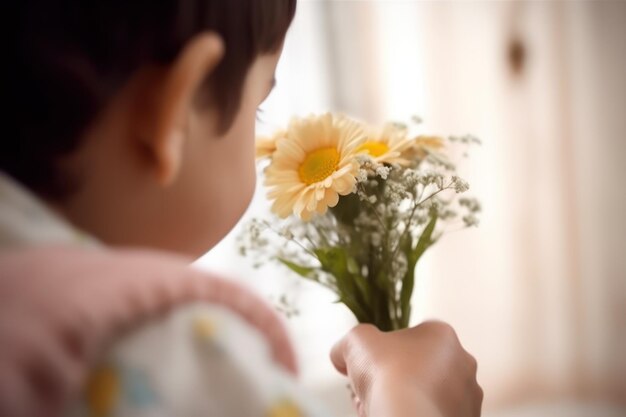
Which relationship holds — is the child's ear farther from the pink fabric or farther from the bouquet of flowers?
the bouquet of flowers

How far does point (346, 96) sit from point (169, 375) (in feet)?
4.11

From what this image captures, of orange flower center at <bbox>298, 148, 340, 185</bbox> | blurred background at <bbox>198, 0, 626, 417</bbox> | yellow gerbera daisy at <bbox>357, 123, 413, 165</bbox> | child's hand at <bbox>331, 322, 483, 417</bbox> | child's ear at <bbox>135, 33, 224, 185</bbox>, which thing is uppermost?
blurred background at <bbox>198, 0, 626, 417</bbox>

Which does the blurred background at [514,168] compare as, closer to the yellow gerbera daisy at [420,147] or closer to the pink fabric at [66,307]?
the yellow gerbera daisy at [420,147]

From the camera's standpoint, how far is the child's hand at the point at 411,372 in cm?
56

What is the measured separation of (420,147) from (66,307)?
444 mm

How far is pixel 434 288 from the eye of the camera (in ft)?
5.16

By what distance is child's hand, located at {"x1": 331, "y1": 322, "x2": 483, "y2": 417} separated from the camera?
565mm

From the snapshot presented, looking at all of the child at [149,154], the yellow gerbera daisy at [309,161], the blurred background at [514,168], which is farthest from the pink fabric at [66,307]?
the blurred background at [514,168]

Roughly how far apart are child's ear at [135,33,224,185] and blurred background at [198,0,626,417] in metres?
1.08

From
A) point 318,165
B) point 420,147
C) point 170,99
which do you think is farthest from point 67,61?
point 420,147

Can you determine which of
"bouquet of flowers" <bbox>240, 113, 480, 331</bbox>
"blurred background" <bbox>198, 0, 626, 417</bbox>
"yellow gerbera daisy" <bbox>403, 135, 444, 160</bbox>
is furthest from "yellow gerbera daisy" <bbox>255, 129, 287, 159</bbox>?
"blurred background" <bbox>198, 0, 626, 417</bbox>

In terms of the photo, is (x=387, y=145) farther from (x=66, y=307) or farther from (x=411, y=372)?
(x=66, y=307)

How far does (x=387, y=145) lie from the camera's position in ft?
2.20

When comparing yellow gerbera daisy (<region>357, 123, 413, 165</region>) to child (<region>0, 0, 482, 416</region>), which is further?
yellow gerbera daisy (<region>357, 123, 413, 165</region>)
